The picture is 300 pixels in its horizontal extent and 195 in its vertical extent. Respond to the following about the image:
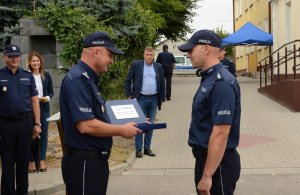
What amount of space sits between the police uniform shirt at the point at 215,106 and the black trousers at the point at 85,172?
0.73 meters

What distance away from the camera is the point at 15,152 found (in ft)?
20.7

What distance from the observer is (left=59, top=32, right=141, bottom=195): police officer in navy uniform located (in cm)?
378

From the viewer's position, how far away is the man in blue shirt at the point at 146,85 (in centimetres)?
910

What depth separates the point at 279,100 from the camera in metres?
16.1

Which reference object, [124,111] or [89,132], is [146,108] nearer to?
[124,111]

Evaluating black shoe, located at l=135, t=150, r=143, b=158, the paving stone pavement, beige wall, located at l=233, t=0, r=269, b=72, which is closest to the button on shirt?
black shoe, located at l=135, t=150, r=143, b=158

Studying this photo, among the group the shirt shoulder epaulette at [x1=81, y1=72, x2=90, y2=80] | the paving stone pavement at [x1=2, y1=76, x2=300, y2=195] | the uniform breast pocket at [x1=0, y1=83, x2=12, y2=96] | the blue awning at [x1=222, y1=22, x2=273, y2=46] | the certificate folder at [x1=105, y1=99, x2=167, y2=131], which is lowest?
the paving stone pavement at [x1=2, y1=76, x2=300, y2=195]

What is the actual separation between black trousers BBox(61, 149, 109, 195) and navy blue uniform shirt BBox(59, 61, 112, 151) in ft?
0.22

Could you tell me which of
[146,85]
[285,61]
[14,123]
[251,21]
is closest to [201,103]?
[14,123]

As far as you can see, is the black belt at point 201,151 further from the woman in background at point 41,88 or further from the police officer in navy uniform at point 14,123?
the woman in background at point 41,88

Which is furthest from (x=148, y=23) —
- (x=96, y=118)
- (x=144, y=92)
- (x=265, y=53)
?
(x=265, y=53)

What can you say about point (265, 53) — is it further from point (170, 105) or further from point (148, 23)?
point (148, 23)

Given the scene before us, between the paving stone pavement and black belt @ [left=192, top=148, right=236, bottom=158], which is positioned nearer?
black belt @ [left=192, top=148, right=236, bottom=158]

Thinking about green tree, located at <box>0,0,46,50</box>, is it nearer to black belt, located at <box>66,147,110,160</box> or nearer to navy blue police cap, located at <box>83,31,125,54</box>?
navy blue police cap, located at <box>83,31,125,54</box>
